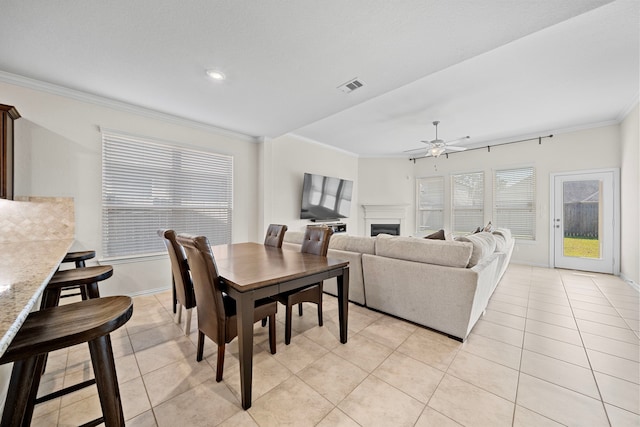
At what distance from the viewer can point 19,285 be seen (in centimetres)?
93

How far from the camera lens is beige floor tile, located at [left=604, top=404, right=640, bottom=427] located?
1309 millimetres

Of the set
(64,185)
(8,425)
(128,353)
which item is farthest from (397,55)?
(64,185)

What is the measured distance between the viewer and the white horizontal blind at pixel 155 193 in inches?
121

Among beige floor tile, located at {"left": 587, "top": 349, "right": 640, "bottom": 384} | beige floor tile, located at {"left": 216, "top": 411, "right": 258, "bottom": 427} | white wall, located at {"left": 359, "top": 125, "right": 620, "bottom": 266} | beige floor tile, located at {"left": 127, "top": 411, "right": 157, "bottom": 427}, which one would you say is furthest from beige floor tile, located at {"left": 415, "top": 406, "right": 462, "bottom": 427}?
white wall, located at {"left": 359, "top": 125, "right": 620, "bottom": 266}

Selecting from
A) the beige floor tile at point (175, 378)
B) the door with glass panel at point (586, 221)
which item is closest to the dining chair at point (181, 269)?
the beige floor tile at point (175, 378)

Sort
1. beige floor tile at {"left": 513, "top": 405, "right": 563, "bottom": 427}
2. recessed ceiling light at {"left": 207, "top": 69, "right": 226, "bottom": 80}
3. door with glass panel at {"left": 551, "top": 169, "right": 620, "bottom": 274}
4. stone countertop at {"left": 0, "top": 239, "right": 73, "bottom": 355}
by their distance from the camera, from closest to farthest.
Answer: stone countertop at {"left": 0, "top": 239, "right": 73, "bottom": 355} < beige floor tile at {"left": 513, "top": 405, "right": 563, "bottom": 427} < recessed ceiling light at {"left": 207, "top": 69, "right": 226, "bottom": 80} < door with glass panel at {"left": 551, "top": 169, "right": 620, "bottom": 274}

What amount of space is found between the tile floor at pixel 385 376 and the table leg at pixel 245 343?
A: 119 millimetres

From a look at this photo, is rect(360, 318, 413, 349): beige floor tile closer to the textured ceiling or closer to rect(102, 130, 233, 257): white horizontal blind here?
the textured ceiling

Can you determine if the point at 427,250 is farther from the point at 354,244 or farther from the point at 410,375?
the point at 410,375

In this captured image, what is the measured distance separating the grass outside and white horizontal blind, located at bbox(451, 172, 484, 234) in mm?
1456

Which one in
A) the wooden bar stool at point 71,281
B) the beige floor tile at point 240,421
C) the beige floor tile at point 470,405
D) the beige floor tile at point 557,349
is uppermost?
the wooden bar stool at point 71,281

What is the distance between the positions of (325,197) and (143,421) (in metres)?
4.50

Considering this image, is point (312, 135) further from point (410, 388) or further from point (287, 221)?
point (410, 388)

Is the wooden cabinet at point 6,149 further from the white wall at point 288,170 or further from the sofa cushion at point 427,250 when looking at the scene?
the sofa cushion at point 427,250
